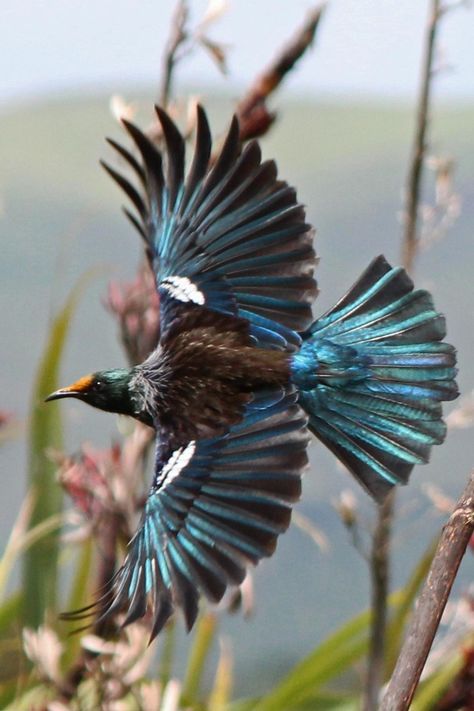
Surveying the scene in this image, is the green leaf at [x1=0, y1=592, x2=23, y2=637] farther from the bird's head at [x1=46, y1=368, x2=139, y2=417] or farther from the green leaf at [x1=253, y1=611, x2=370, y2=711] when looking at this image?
the bird's head at [x1=46, y1=368, x2=139, y2=417]

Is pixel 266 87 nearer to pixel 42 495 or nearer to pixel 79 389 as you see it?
pixel 79 389

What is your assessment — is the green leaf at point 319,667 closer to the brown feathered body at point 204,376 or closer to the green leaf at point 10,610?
the green leaf at point 10,610

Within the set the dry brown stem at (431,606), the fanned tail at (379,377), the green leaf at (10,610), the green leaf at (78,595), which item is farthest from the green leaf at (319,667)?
the dry brown stem at (431,606)

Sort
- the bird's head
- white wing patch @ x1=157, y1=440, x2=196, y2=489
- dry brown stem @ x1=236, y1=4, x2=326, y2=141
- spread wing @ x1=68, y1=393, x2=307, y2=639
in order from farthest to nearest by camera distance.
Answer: dry brown stem @ x1=236, y1=4, x2=326, y2=141
the bird's head
white wing patch @ x1=157, y1=440, x2=196, y2=489
spread wing @ x1=68, y1=393, x2=307, y2=639

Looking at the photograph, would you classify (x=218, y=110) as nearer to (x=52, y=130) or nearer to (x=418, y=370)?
(x=52, y=130)

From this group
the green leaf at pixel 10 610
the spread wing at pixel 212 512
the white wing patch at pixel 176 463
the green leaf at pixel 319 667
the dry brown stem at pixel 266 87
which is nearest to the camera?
the spread wing at pixel 212 512

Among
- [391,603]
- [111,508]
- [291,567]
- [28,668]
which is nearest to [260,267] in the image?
[111,508]

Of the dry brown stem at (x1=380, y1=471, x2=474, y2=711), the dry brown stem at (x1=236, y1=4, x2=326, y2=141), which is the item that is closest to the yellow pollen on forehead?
the dry brown stem at (x1=236, y1=4, x2=326, y2=141)
